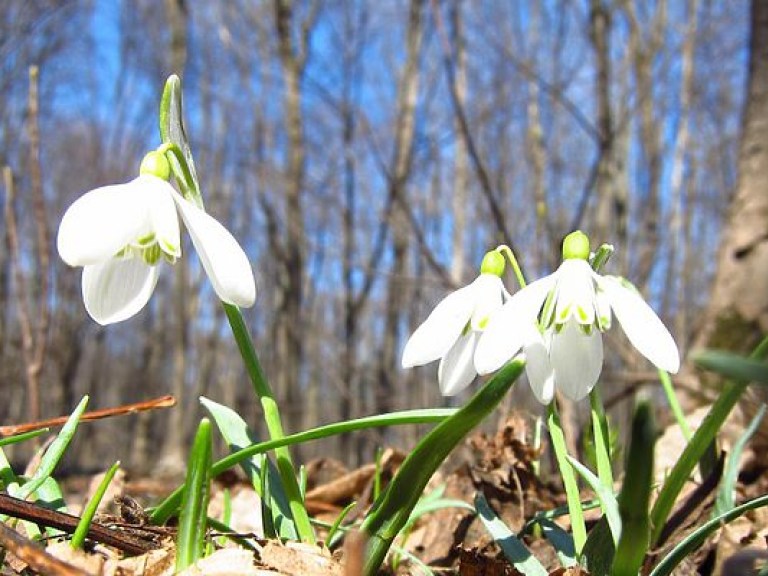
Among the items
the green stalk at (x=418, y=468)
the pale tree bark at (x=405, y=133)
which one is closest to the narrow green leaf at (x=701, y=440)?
the green stalk at (x=418, y=468)

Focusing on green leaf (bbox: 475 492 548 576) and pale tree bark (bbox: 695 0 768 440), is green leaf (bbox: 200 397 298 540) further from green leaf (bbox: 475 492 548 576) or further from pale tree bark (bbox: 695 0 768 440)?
pale tree bark (bbox: 695 0 768 440)

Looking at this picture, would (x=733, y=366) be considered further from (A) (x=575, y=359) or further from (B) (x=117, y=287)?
(B) (x=117, y=287)

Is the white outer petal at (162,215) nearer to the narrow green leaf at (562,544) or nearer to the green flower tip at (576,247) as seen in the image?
the green flower tip at (576,247)

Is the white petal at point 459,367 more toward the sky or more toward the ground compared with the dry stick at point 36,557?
more toward the sky

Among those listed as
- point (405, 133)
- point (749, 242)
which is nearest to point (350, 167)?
point (405, 133)

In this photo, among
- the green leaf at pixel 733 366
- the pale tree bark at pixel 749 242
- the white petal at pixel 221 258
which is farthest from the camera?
the pale tree bark at pixel 749 242

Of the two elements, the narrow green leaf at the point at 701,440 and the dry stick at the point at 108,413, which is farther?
the dry stick at the point at 108,413

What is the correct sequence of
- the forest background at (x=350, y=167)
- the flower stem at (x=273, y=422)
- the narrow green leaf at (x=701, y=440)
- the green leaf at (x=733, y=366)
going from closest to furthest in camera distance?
the green leaf at (x=733, y=366)
the narrow green leaf at (x=701, y=440)
the flower stem at (x=273, y=422)
the forest background at (x=350, y=167)

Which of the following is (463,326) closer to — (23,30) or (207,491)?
(207,491)
